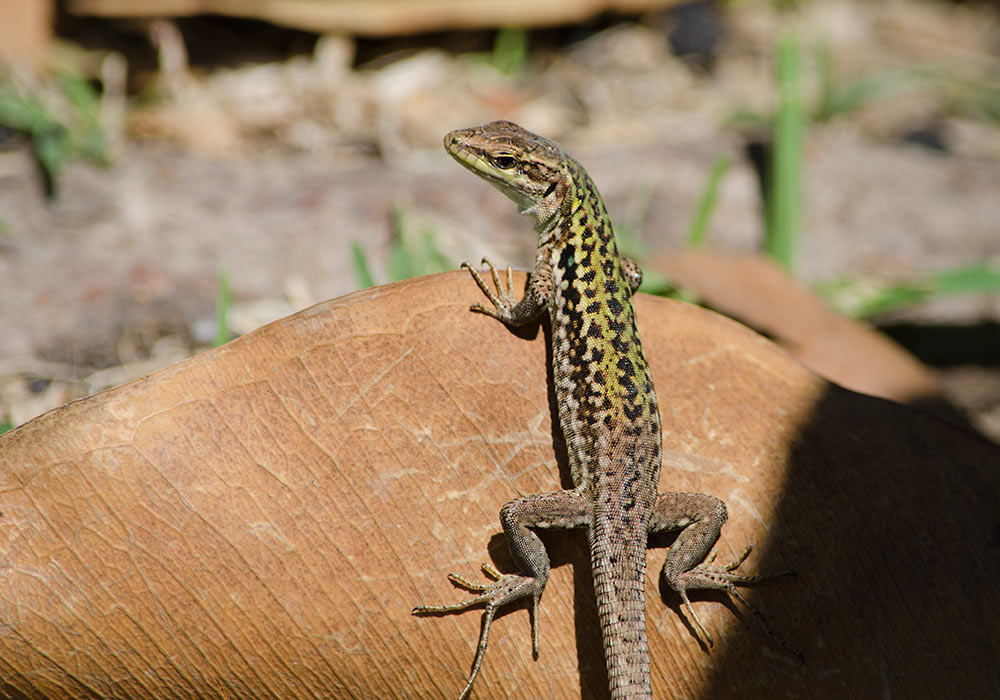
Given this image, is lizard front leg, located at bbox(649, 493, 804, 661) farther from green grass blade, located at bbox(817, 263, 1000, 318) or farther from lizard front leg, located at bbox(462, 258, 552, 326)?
green grass blade, located at bbox(817, 263, 1000, 318)

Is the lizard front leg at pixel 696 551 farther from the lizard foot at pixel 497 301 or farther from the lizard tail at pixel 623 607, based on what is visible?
the lizard foot at pixel 497 301

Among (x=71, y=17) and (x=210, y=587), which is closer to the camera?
(x=210, y=587)

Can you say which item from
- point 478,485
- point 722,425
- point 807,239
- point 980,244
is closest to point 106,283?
point 478,485

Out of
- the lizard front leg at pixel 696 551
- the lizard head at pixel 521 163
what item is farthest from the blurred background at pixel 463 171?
the lizard front leg at pixel 696 551

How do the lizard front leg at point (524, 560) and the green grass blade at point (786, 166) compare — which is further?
the green grass blade at point (786, 166)

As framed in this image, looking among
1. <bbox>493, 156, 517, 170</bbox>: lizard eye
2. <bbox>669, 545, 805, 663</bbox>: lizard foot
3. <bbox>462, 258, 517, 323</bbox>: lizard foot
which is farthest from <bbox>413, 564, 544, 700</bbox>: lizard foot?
<bbox>493, 156, 517, 170</bbox>: lizard eye

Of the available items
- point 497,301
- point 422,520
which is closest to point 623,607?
point 422,520

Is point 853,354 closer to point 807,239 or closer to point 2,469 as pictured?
point 807,239
